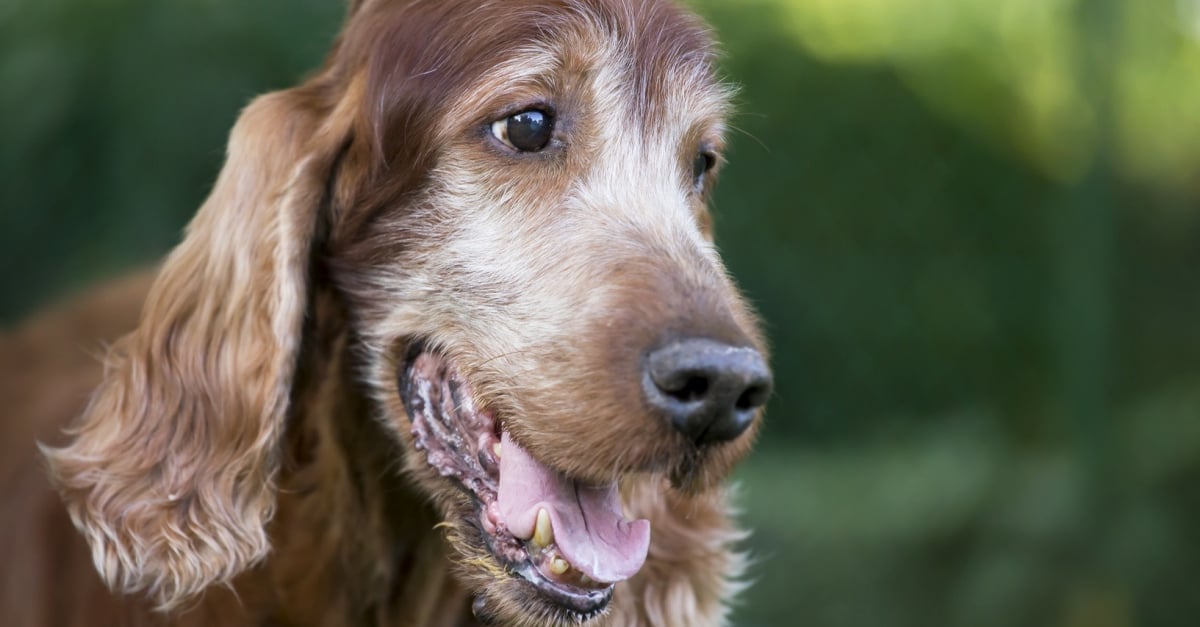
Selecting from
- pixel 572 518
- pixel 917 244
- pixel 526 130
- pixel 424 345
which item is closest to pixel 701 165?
pixel 526 130

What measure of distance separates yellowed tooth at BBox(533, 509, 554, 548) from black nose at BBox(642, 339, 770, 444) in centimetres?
30

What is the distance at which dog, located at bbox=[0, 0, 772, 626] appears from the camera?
219cm

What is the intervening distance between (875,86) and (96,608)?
3097 millimetres

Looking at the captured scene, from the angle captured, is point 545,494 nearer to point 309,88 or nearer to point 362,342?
point 362,342

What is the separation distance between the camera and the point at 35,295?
176 inches

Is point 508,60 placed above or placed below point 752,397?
above

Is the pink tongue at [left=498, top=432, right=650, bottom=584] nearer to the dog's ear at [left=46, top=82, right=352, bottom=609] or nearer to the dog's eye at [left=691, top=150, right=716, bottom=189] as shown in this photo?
the dog's ear at [left=46, top=82, right=352, bottom=609]

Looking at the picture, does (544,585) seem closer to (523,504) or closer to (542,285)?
(523,504)

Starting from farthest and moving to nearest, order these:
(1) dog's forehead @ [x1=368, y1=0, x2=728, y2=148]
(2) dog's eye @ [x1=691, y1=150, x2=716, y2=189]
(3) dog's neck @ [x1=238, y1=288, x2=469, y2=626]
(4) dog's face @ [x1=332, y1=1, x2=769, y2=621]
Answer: (2) dog's eye @ [x1=691, y1=150, x2=716, y2=189] < (3) dog's neck @ [x1=238, y1=288, x2=469, y2=626] < (1) dog's forehead @ [x1=368, y1=0, x2=728, y2=148] < (4) dog's face @ [x1=332, y1=1, x2=769, y2=621]

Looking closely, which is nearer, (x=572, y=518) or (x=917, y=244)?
(x=572, y=518)

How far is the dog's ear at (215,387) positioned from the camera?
2336 mm

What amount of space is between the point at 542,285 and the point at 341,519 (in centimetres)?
62

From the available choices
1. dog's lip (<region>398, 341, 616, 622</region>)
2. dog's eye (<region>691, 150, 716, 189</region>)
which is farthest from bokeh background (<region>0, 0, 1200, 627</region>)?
dog's lip (<region>398, 341, 616, 622</region>)

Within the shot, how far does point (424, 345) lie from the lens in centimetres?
240
